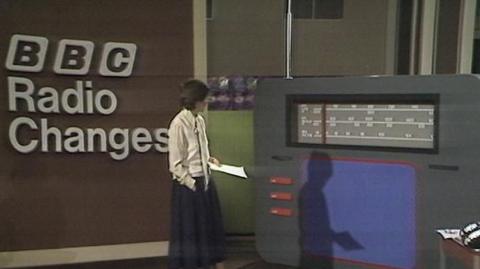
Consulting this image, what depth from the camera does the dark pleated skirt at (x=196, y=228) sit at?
0.99m

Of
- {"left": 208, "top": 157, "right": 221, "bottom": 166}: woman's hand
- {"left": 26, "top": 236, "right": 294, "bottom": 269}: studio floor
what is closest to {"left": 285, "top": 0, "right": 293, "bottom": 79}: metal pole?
{"left": 208, "top": 157, "right": 221, "bottom": 166}: woman's hand

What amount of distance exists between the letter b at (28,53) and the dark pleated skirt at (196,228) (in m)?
0.34

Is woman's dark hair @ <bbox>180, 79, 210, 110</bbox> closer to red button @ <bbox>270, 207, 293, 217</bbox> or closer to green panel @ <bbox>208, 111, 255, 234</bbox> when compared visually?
green panel @ <bbox>208, 111, 255, 234</bbox>

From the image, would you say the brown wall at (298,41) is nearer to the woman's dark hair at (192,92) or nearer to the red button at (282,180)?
the woman's dark hair at (192,92)

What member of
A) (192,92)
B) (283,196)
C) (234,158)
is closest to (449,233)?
(283,196)

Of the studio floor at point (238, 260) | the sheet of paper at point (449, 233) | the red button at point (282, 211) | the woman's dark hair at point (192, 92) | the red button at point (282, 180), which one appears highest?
the woman's dark hair at point (192, 92)

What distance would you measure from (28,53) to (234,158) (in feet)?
1.39

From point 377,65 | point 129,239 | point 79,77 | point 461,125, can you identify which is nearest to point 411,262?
point 461,125

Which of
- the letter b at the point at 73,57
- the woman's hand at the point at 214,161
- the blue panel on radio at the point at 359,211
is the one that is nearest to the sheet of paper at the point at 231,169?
the woman's hand at the point at 214,161

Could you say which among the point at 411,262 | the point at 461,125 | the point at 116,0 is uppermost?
the point at 116,0

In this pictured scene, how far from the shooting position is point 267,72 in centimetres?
96

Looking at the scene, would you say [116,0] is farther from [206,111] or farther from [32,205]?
[32,205]

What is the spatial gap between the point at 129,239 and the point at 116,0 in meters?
0.45

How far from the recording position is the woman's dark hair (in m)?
0.95
